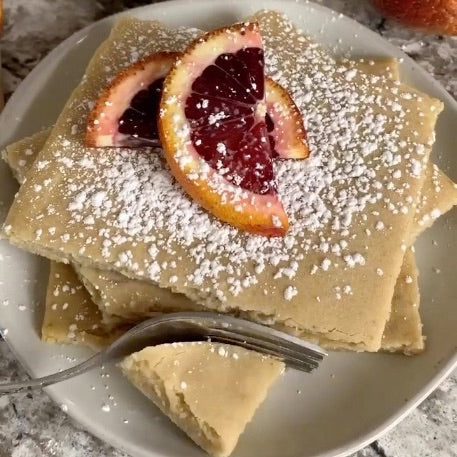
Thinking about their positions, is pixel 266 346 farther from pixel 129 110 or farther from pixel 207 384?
pixel 129 110

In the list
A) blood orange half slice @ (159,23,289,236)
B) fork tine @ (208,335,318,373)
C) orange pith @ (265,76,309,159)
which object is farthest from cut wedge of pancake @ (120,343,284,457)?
orange pith @ (265,76,309,159)

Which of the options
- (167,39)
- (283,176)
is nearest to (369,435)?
(283,176)

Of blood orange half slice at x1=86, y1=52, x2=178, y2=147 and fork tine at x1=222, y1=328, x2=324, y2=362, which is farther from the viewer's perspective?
blood orange half slice at x1=86, y1=52, x2=178, y2=147

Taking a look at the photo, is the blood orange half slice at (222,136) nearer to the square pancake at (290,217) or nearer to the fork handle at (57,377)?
the square pancake at (290,217)

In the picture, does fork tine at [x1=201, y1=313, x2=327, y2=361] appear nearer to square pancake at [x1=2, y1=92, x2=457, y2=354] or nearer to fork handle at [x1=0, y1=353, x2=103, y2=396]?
square pancake at [x1=2, y1=92, x2=457, y2=354]

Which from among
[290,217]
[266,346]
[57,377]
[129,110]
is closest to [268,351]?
[266,346]

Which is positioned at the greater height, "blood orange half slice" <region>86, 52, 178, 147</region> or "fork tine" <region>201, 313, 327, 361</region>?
"blood orange half slice" <region>86, 52, 178, 147</region>

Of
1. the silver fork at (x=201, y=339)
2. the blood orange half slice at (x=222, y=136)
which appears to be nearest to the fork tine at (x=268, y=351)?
the silver fork at (x=201, y=339)

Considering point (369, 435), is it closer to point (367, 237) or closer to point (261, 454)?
point (261, 454)
